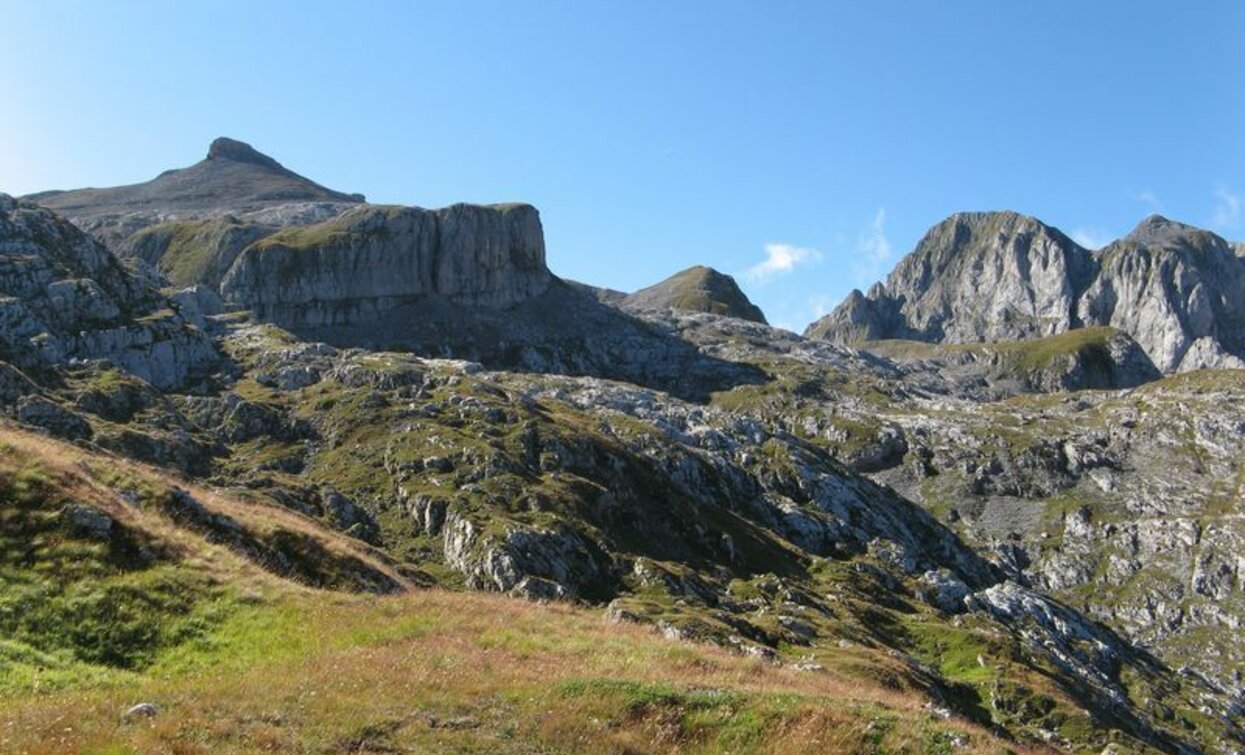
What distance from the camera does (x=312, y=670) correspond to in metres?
26.5

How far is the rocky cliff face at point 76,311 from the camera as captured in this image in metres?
141

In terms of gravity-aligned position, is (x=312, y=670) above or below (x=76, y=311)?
above

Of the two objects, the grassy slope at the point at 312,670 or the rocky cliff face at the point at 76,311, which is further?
the rocky cliff face at the point at 76,311

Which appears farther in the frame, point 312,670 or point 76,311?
point 76,311

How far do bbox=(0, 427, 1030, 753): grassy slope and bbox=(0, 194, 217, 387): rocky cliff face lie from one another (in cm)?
11615

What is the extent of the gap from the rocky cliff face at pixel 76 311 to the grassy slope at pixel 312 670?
381ft

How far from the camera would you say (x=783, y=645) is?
78562 millimetres

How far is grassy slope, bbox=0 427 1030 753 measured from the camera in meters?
22.0

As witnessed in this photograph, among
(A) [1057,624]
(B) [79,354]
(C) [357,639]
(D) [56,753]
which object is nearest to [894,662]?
(C) [357,639]

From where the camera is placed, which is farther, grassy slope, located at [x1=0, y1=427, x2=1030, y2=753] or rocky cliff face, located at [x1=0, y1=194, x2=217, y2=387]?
rocky cliff face, located at [x1=0, y1=194, x2=217, y2=387]

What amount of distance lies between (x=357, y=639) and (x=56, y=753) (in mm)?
13358

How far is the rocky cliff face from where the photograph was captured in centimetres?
14088

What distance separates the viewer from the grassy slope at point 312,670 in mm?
22031

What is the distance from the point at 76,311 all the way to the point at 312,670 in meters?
157
